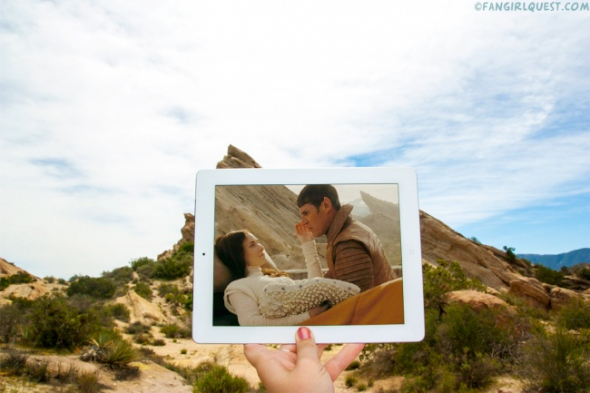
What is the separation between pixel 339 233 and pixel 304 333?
1.71 ft

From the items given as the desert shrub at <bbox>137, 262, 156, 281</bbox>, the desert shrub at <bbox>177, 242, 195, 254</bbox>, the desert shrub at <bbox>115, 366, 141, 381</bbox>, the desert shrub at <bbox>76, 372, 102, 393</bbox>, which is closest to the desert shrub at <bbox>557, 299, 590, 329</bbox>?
the desert shrub at <bbox>115, 366, 141, 381</bbox>

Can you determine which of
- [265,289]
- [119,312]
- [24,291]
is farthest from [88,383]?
[24,291]

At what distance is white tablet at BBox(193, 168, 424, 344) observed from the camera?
7.09 feet

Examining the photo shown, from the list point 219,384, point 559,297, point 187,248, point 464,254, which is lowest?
point 219,384

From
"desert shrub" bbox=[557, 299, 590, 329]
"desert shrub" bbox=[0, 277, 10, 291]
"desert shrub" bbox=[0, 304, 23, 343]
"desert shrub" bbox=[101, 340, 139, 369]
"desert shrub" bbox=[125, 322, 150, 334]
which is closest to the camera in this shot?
"desert shrub" bbox=[101, 340, 139, 369]

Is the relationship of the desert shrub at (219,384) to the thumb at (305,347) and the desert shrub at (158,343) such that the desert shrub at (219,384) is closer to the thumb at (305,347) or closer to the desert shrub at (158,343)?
the desert shrub at (158,343)

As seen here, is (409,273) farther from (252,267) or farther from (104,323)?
(104,323)

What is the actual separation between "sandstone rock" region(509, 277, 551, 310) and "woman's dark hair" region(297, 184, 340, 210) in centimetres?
2330

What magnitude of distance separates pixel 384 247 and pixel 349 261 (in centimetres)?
20

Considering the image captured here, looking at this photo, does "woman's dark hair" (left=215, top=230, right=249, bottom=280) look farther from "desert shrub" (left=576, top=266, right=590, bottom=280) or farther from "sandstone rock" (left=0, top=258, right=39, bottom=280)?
"desert shrub" (left=576, top=266, right=590, bottom=280)

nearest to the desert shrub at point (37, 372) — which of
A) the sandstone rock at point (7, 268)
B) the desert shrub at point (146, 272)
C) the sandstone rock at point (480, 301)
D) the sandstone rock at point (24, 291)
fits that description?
the sandstone rock at point (480, 301)

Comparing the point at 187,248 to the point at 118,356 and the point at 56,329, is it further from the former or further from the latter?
the point at 118,356

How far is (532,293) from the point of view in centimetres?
2266

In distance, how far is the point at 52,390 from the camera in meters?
7.24
